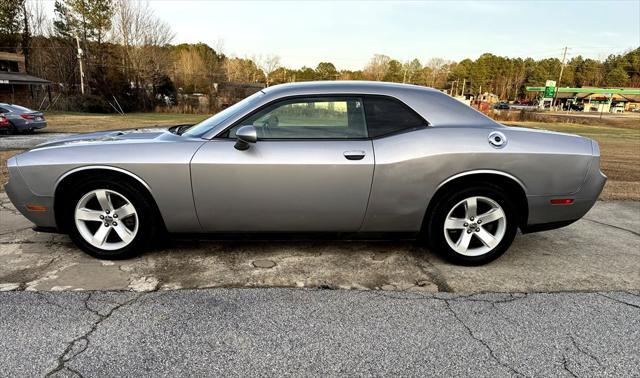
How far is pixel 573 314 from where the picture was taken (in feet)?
8.91

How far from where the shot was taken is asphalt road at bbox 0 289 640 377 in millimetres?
2129

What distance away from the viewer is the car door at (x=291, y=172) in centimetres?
318

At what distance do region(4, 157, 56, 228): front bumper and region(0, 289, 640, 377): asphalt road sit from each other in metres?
0.73

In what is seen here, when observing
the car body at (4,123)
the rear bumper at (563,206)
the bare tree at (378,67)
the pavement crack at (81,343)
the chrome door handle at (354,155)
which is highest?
the bare tree at (378,67)

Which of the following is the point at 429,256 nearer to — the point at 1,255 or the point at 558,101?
the point at 1,255

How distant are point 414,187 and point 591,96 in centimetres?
11249

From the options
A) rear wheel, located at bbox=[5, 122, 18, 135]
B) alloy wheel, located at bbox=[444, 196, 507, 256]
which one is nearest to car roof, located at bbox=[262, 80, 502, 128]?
alloy wheel, located at bbox=[444, 196, 507, 256]

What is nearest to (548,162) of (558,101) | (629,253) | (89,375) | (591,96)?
(629,253)

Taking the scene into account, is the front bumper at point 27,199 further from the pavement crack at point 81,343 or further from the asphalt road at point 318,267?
the pavement crack at point 81,343

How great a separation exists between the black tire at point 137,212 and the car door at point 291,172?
45cm

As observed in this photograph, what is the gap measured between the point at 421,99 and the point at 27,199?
11.3 feet

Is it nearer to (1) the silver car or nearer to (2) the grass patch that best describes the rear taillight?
(1) the silver car

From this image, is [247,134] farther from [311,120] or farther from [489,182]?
[489,182]

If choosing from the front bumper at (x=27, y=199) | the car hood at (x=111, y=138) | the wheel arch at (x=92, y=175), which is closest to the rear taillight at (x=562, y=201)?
the wheel arch at (x=92, y=175)
